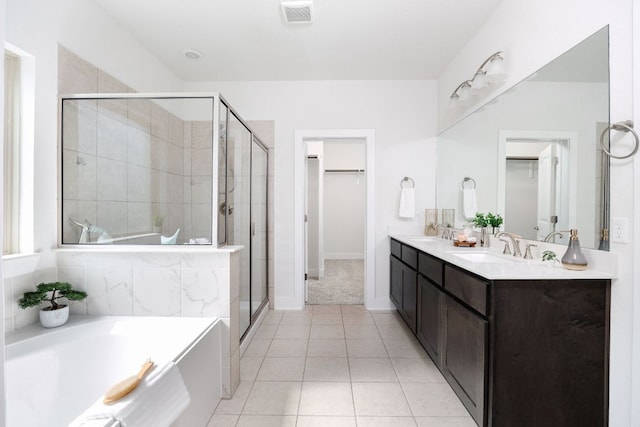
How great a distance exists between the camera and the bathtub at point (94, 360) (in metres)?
1.45

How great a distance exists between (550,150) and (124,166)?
9.00 feet

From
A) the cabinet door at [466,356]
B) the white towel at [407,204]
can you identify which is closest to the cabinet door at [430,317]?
the cabinet door at [466,356]

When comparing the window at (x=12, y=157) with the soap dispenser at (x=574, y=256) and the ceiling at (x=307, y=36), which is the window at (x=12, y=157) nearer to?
the ceiling at (x=307, y=36)

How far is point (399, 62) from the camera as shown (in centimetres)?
312

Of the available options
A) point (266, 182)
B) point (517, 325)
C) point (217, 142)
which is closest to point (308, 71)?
point (266, 182)

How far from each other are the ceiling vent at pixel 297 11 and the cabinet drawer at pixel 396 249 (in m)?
2.06

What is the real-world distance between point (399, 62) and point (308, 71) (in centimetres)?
90

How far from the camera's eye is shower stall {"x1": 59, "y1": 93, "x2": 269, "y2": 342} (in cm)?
199

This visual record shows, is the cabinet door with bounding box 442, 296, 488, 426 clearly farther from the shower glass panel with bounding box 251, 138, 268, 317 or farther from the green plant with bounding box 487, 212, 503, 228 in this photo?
the shower glass panel with bounding box 251, 138, 268, 317

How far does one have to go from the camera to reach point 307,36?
8.77 feet

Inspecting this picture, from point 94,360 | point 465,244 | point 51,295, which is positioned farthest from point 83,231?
point 465,244

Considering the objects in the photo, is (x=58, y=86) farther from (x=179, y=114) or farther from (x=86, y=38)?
A: (x=179, y=114)

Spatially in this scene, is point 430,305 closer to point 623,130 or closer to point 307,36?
point 623,130

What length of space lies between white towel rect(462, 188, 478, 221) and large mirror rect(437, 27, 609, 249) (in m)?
0.04
